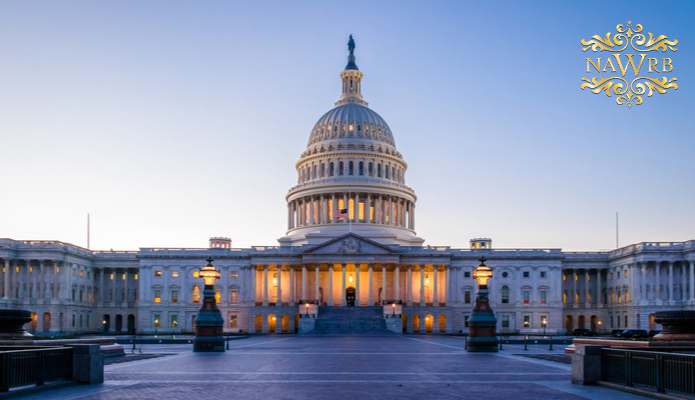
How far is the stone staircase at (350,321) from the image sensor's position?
9545cm

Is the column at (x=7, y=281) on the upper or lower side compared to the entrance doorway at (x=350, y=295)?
upper

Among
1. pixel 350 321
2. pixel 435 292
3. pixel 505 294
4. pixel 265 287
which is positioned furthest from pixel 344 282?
pixel 505 294

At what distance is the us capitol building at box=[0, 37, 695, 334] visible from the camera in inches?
4328

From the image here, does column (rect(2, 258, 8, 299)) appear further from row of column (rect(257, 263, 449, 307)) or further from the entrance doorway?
the entrance doorway

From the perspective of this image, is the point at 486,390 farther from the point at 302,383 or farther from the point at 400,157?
the point at 400,157

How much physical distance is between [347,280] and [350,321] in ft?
74.2

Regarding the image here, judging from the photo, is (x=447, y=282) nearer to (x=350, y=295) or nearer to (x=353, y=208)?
(x=350, y=295)

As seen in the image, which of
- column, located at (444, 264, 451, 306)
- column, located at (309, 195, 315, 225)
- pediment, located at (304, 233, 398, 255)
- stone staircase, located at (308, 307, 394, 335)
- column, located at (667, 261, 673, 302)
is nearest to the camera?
stone staircase, located at (308, 307, 394, 335)

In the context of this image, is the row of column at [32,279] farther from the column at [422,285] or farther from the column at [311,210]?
the column at [422,285]

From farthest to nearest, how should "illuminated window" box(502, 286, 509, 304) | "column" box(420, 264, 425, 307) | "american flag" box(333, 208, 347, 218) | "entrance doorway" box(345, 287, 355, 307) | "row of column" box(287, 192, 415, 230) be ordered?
"row of column" box(287, 192, 415, 230) → "american flag" box(333, 208, 347, 218) → "entrance doorway" box(345, 287, 355, 307) → "illuminated window" box(502, 286, 509, 304) → "column" box(420, 264, 425, 307)

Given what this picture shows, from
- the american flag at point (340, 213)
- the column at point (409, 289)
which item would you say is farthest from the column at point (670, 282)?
the american flag at point (340, 213)

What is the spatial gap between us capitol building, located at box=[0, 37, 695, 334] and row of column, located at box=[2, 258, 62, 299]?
0.52 feet

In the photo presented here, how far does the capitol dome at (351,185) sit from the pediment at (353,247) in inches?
459

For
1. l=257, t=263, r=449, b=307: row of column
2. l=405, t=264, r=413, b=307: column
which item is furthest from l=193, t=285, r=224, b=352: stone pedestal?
l=405, t=264, r=413, b=307: column
